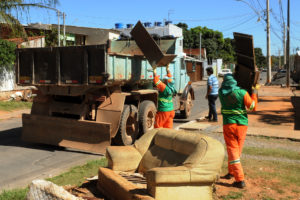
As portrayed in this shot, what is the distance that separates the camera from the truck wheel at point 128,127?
24.8 ft

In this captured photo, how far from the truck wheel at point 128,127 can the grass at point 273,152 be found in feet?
8.53

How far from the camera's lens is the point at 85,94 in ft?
24.2

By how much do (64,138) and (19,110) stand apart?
847 cm

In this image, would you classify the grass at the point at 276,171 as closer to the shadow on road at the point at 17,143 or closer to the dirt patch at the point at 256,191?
the dirt patch at the point at 256,191

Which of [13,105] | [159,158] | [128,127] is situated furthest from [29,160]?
[13,105]

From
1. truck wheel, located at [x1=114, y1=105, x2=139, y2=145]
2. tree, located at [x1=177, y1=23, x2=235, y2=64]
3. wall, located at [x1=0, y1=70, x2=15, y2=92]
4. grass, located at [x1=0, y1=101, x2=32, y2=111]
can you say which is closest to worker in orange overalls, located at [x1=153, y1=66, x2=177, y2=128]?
truck wheel, located at [x1=114, y1=105, x2=139, y2=145]

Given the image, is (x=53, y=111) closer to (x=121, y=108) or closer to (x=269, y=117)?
(x=121, y=108)

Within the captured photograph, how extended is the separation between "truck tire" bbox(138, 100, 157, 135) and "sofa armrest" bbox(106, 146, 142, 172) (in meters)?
3.20

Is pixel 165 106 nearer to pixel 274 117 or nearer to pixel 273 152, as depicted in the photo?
pixel 273 152

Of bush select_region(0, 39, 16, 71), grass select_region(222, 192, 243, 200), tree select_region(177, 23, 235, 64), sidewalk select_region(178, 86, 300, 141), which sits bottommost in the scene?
grass select_region(222, 192, 243, 200)

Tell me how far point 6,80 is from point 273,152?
1570 cm

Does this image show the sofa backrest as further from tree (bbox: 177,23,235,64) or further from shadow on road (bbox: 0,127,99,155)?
tree (bbox: 177,23,235,64)

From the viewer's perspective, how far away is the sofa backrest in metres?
4.16

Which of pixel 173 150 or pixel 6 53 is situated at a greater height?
pixel 6 53
